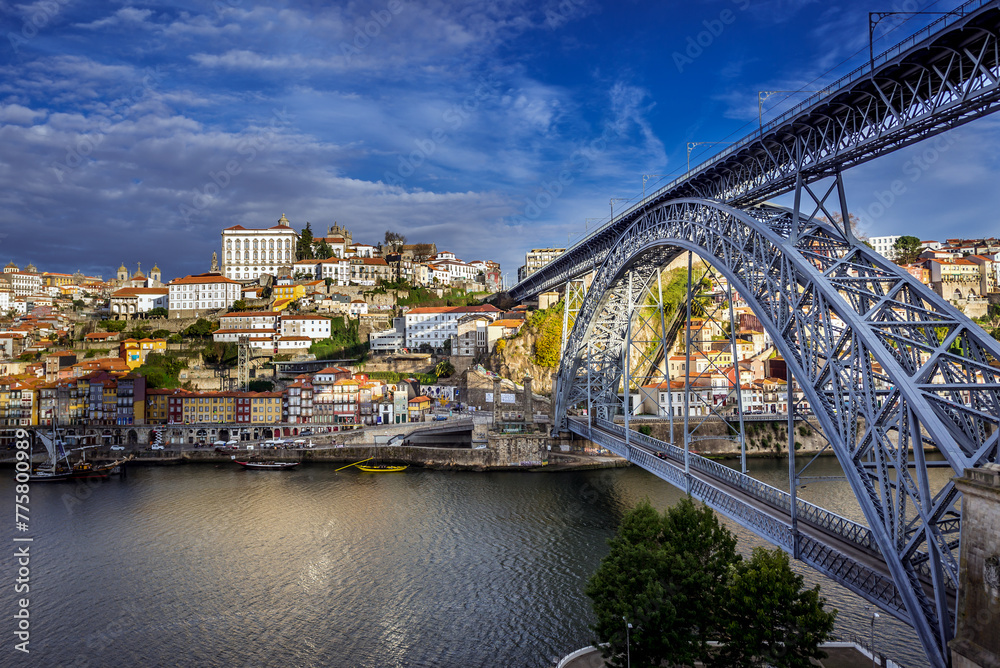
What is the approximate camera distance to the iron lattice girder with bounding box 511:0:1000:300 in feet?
24.3

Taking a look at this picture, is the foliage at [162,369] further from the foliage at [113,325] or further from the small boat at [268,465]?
the small boat at [268,465]

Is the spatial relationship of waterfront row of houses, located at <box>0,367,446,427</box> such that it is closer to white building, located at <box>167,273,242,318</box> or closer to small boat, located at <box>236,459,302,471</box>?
small boat, located at <box>236,459,302,471</box>

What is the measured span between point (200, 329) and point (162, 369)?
7.63 meters

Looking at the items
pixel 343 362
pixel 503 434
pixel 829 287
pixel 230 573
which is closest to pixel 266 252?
pixel 343 362

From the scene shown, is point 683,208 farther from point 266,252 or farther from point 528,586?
point 266,252

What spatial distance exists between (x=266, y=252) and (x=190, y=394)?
113 ft

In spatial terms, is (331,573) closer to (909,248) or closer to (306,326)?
(306,326)

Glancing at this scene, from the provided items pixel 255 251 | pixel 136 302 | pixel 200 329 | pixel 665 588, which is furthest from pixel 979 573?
pixel 255 251

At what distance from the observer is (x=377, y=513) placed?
2269 centimetres

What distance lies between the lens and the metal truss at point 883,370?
6477mm

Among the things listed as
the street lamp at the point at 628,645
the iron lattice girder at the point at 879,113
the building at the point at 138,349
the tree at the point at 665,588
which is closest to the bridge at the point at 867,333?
the iron lattice girder at the point at 879,113

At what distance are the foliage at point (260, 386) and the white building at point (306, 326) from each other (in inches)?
273

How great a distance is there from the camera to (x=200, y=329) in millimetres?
52250

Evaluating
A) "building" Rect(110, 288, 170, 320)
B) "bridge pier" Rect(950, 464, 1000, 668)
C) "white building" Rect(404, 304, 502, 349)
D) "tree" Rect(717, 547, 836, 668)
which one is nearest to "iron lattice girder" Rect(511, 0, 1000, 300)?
"bridge pier" Rect(950, 464, 1000, 668)
